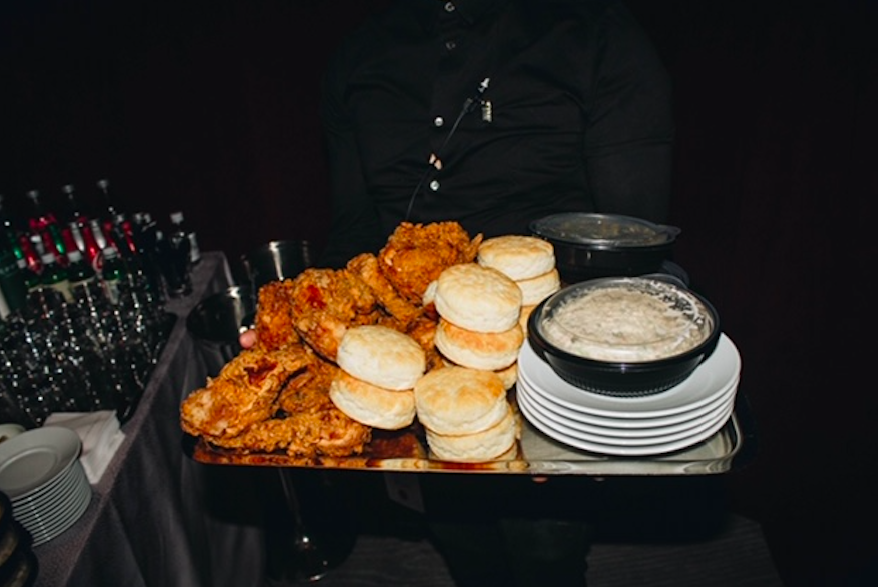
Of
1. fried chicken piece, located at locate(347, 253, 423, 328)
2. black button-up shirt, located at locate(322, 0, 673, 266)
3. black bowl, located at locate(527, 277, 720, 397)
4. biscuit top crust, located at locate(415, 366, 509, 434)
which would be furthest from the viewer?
black button-up shirt, located at locate(322, 0, 673, 266)

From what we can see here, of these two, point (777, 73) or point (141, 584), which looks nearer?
point (141, 584)

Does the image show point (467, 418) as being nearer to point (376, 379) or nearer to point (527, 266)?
point (376, 379)

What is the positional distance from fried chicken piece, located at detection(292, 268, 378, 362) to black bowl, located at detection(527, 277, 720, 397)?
0.67 meters

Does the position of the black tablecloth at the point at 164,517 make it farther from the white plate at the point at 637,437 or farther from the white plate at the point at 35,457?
the white plate at the point at 637,437

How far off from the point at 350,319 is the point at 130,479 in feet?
5.23

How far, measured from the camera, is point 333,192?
11.1 feet

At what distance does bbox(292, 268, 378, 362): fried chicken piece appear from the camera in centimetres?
200

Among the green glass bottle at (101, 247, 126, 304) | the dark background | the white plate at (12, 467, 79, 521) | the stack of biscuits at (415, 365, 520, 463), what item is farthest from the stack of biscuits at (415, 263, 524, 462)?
the green glass bottle at (101, 247, 126, 304)

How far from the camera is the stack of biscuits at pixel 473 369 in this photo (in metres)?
1.77

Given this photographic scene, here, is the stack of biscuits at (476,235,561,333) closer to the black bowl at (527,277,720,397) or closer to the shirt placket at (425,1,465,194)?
the black bowl at (527,277,720,397)

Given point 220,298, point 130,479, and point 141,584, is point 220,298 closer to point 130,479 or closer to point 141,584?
point 130,479

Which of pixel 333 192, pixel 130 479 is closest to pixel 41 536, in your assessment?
pixel 130 479

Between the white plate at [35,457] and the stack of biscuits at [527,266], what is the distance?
1973mm

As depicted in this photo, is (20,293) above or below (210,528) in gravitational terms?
above
